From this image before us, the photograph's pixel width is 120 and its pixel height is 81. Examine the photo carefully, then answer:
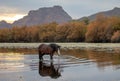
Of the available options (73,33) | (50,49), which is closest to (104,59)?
(50,49)

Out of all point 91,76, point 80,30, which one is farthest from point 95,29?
point 91,76

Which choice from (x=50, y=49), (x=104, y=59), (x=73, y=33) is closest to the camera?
(x=50, y=49)

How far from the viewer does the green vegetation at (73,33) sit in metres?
116

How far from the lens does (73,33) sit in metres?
138

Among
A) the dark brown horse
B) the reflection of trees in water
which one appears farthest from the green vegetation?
the dark brown horse

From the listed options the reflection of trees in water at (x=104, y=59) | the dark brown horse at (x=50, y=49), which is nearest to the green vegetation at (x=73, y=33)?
the reflection of trees in water at (x=104, y=59)

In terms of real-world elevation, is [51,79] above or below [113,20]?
below

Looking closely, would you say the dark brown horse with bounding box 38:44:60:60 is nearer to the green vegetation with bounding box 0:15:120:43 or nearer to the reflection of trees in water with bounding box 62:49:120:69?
the reflection of trees in water with bounding box 62:49:120:69

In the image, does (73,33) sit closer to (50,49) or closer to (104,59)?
(104,59)

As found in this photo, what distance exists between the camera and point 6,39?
551ft

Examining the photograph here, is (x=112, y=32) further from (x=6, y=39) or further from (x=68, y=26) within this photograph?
(x=6, y=39)

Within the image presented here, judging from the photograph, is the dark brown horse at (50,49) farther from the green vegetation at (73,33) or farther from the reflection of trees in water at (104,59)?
the green vegetation at (73,33)

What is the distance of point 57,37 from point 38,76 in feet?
416

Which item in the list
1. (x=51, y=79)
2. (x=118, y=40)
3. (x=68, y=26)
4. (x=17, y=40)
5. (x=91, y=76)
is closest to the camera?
(x=51, y=79)
